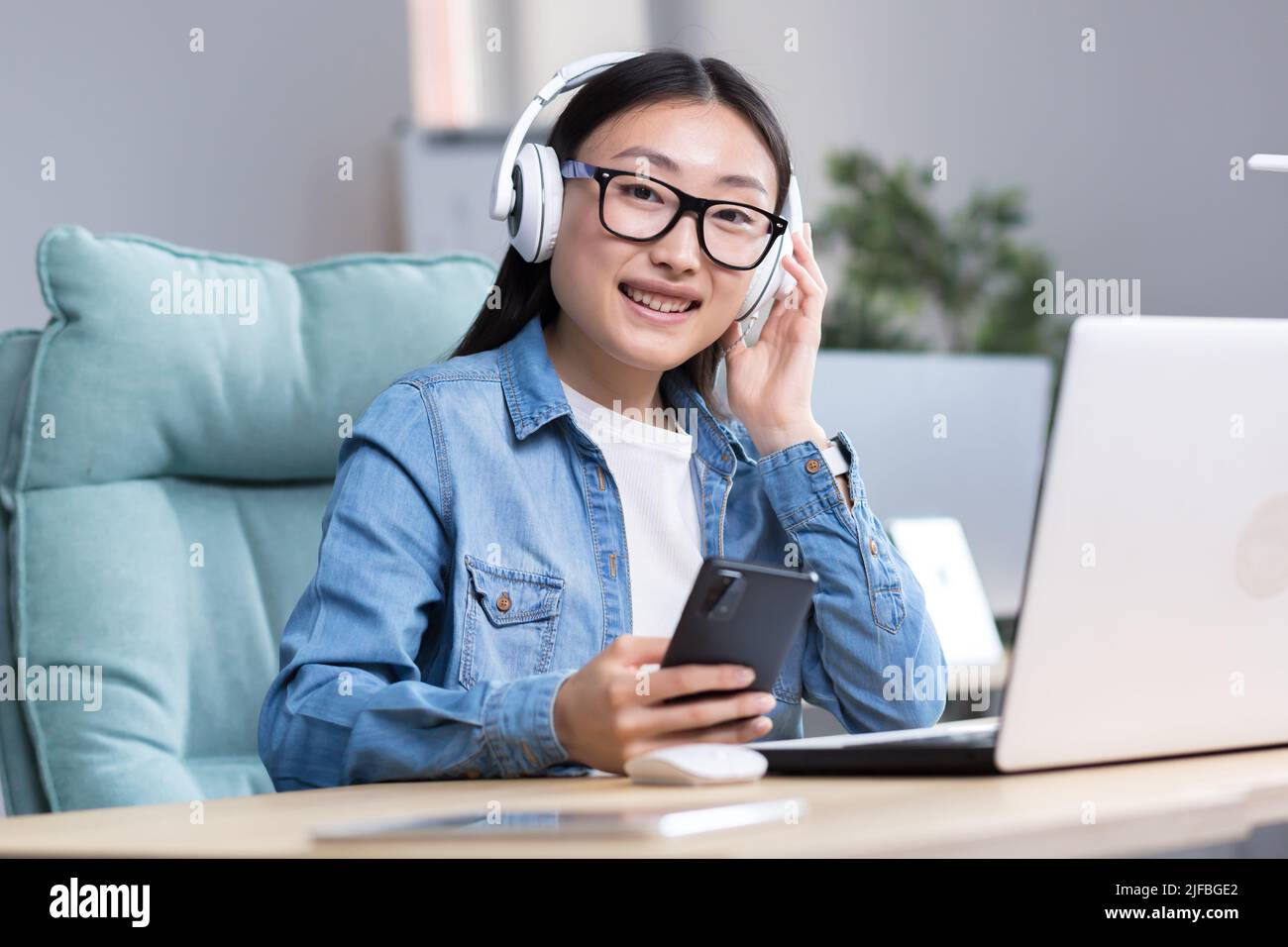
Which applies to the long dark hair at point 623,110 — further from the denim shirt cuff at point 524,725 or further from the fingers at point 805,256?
the denim shirt cuff at point 524,725

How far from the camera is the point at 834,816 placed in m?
0.66

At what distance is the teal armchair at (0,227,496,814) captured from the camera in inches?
51.7

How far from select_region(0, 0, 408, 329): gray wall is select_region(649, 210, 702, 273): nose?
1.20 metres

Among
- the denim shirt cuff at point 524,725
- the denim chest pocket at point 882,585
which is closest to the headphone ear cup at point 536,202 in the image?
the denim chest pocket at point 882,585

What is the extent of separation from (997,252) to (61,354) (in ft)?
7.67

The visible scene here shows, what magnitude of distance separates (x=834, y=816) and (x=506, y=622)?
21.6 inches

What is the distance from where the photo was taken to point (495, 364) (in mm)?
1307

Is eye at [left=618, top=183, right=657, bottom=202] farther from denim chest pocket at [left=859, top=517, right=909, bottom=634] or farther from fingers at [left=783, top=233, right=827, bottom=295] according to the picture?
denim chest pocket at [left=859, top=517, right=909, bottom=634]

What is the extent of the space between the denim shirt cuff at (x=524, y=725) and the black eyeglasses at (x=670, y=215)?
47 centimetres

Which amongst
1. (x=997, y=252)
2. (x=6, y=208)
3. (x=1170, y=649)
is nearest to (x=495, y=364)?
(x=1170, y=649)

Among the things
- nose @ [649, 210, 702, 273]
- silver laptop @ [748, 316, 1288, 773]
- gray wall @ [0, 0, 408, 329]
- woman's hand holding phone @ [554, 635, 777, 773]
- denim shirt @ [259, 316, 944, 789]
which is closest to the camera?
silver laptop @ [748, 316, 1288, 773]

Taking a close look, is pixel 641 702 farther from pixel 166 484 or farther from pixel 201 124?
pixel 201 124

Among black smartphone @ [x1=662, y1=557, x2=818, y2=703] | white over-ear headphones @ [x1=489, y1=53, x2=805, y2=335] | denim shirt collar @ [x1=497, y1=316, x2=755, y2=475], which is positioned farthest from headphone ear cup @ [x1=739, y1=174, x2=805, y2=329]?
black smartphone @ [x1=662, y1=557, x2=818, y2=703]
